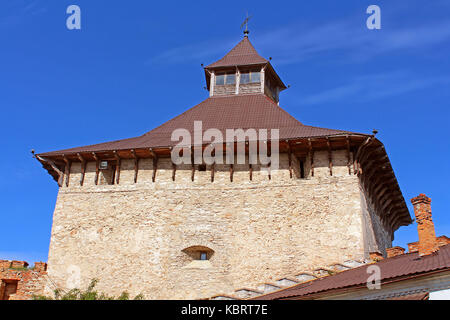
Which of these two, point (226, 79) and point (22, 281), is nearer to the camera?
point (22, 281)

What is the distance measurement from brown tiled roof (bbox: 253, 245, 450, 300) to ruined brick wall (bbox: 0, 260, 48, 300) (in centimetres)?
781

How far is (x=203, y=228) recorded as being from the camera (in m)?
16.8

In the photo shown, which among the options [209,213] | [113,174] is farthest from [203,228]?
[113,174]

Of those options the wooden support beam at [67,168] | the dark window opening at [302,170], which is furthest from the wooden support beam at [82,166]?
the dark window opening at [302,170]

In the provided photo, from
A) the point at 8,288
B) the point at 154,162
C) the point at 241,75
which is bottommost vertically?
the point at 8,288

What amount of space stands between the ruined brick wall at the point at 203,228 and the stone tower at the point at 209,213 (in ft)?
0.11

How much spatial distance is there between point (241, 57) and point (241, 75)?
1.27m

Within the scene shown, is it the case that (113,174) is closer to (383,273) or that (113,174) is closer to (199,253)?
(199,253)

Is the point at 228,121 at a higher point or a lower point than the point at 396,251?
higher

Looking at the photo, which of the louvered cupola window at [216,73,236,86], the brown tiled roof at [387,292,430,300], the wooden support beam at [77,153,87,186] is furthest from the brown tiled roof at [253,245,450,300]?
the louvered cupola window at [216,73,236,86]

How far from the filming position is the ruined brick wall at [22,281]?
55.3 ft
